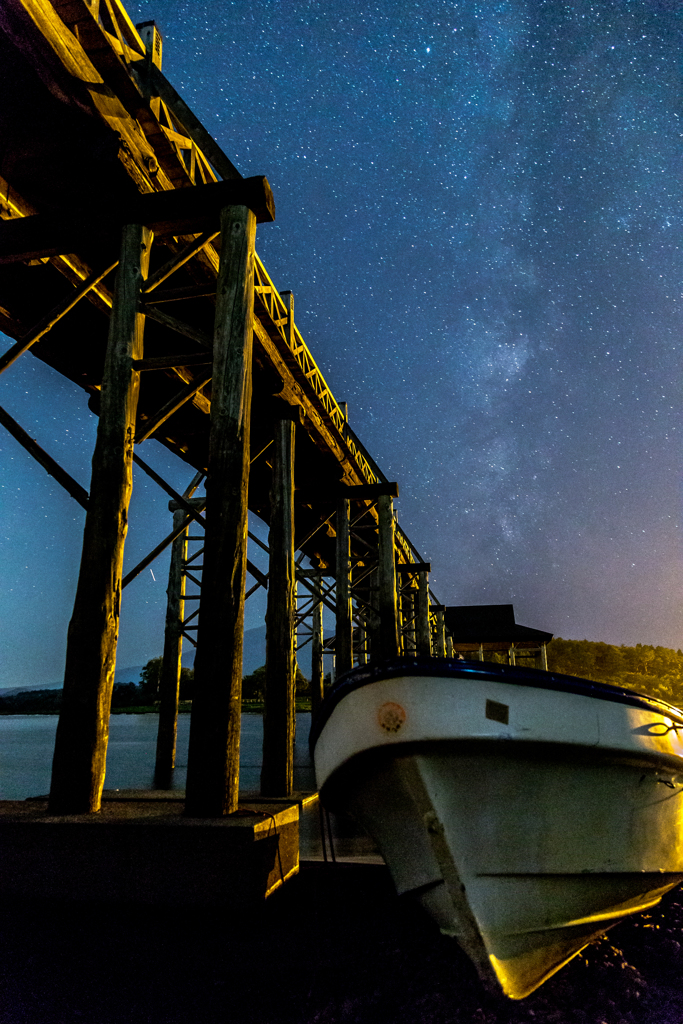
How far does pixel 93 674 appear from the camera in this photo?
4.38m

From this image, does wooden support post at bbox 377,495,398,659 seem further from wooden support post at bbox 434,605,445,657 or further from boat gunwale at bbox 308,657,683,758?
wooden support post at bbox 434,605,445,657

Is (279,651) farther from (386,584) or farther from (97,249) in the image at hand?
(97,249)

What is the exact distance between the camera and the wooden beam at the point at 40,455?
17.8 ft

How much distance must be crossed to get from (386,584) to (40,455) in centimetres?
790

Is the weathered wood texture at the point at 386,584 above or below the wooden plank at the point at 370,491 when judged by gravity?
below

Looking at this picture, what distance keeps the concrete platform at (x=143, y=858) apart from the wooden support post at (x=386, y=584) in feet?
25.9

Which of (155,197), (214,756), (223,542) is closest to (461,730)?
(214,756)

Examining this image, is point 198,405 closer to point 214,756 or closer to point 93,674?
point 93,674

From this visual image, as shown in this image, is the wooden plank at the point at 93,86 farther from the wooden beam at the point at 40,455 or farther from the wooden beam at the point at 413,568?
the wooden beam at the point at 413,568

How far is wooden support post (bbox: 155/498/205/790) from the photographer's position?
13547 millimetres

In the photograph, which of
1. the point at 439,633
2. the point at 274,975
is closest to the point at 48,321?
the point at 274,975

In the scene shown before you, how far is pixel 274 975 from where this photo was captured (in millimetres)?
3592

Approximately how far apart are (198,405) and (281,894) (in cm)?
610

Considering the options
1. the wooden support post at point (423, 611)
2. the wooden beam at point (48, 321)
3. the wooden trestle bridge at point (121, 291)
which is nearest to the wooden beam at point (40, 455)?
the wooden trestle bridge at point (121, 291)
